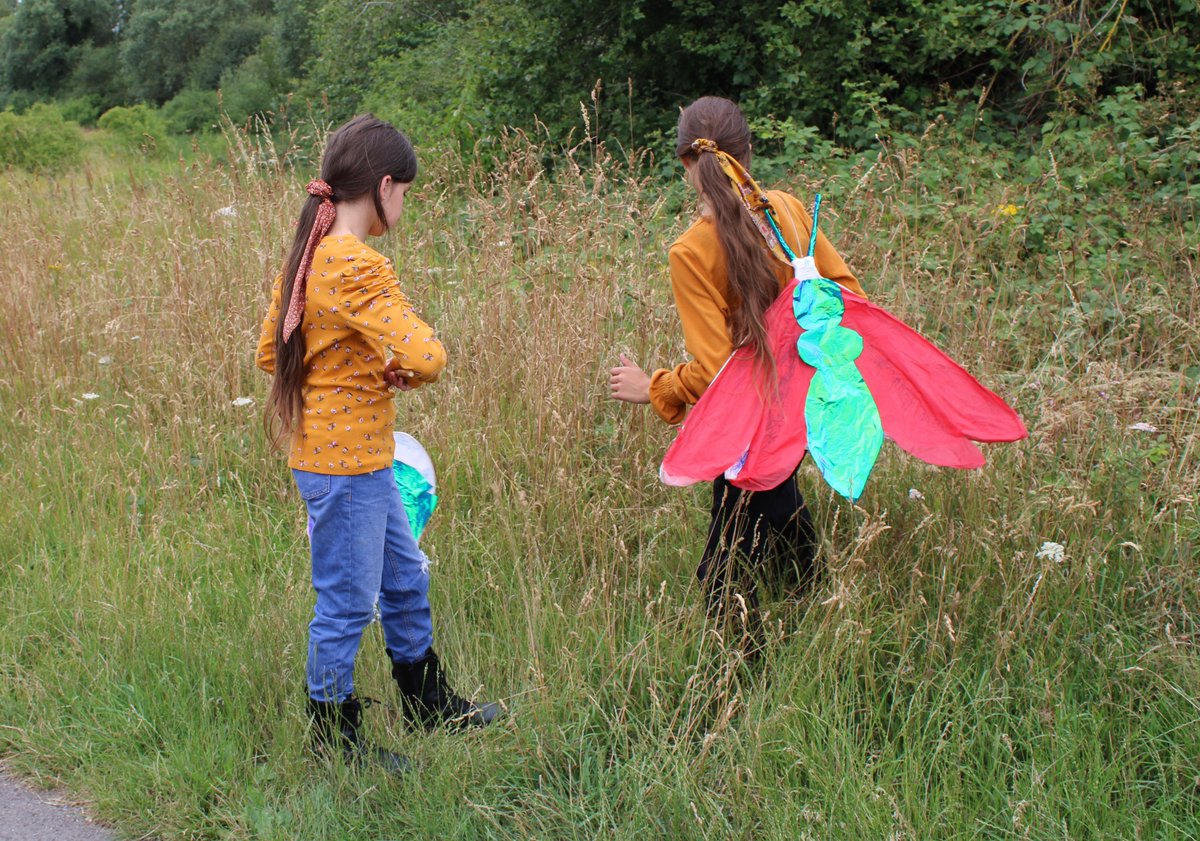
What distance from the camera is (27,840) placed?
2.74m

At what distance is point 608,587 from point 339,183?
146cm

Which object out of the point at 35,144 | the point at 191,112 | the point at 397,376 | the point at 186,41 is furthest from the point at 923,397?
the point at 186,41

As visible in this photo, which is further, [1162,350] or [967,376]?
[1162,350]

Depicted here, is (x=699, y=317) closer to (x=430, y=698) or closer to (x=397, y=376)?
(x=397, y=376)

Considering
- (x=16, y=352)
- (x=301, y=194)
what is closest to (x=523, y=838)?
(x=16, y=352)

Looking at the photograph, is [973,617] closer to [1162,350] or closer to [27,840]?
[1162,350]

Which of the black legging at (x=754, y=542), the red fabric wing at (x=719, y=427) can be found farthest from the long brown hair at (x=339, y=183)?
the black legging at (x=754, y=542)

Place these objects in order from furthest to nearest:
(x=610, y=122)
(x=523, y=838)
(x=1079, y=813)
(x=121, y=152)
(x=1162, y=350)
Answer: (x=121, y=152) → (x=610, y=122) → (x=1162, y=350) → (x=523, y=838) → (x=1079, y=813)

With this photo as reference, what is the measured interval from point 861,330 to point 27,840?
2571 mm

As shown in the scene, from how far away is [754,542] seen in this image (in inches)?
114

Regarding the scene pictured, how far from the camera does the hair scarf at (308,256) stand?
255 cm

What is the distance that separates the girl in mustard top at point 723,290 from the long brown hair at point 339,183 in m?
0.75

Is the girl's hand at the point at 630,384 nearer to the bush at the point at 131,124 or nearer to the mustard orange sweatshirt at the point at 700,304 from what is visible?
the mustard orange sweatshirt at the point at 700,304

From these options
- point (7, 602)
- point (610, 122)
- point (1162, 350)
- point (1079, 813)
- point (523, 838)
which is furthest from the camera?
point (610, 122)
